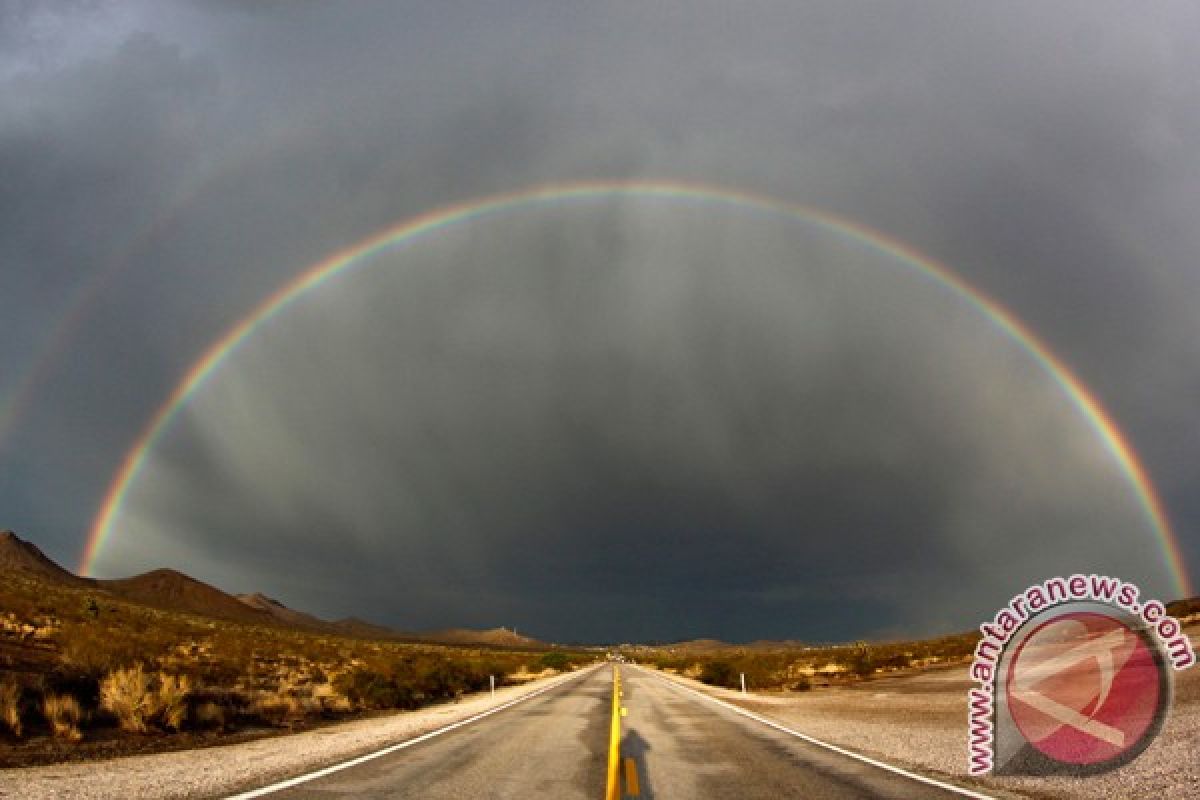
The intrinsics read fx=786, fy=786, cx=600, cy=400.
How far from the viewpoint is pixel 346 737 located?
17.4 m

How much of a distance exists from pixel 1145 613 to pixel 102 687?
21.0 m

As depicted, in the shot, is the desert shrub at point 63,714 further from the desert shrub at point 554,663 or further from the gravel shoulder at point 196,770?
the desert shrub at point 554,663

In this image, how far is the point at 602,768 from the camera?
1245 centimetres

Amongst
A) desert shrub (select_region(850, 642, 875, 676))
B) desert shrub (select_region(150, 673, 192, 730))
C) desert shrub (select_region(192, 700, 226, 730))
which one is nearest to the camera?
desert shrub (select_region(150, 673, 192, 730))

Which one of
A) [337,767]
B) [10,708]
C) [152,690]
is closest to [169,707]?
[152,690]

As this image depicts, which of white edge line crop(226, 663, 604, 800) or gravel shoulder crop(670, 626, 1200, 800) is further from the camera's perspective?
gravel shoulder crop(670, 626, 1200, 800)

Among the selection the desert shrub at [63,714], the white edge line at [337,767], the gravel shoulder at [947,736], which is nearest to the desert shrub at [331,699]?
the white edge line at [337,767]

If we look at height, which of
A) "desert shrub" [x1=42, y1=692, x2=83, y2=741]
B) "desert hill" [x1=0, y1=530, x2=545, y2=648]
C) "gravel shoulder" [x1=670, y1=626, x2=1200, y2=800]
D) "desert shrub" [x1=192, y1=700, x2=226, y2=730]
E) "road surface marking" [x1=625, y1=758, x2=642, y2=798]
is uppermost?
"desert hill" [x1=0, y1=530, x2=545, y2=648]

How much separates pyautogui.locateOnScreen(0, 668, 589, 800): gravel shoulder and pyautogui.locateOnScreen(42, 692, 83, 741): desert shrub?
2908 millimetres

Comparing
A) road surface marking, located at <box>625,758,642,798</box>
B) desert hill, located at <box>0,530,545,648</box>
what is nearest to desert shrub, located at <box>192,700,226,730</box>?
road surface marking, located at <box>625,758,642,798</box>

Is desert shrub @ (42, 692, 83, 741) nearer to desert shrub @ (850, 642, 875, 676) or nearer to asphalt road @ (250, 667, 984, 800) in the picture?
asphalt road @ (250, 667, 984, 800)

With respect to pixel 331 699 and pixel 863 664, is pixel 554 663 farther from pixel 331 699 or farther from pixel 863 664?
pixel 331 699

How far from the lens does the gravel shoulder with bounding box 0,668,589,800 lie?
1012 cm

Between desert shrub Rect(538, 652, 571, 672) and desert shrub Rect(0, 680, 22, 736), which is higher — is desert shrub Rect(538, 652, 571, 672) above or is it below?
below
